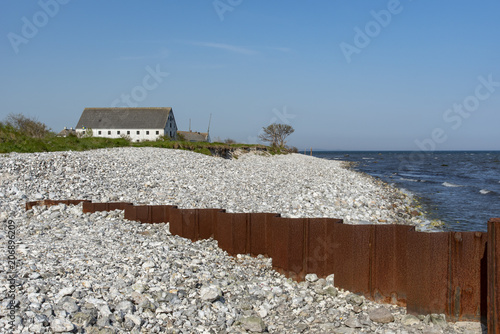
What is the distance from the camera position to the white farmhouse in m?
54.8

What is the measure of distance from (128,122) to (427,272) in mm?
55050

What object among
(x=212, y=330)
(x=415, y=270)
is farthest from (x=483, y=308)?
(x=212, y=330)

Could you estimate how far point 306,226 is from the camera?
5992mm

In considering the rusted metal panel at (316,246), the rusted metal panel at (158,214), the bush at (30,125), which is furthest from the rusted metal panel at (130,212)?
the bush at (30,125)

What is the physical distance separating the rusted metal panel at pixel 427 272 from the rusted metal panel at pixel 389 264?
19cm

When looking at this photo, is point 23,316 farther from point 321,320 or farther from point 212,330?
point 321,320

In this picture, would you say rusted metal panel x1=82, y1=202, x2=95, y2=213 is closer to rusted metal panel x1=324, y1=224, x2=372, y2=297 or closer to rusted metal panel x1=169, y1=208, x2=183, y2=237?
rusted metal panel x1=169, y1=208, x2=183, y2=237

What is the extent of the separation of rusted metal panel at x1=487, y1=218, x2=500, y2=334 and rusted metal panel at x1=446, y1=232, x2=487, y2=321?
48cm

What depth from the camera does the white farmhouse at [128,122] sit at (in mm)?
54844

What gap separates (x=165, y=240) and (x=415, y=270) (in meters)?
4.12

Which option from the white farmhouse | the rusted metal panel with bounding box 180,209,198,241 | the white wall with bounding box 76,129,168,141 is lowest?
the rusted metal panel with bounding box 180,209,198,241

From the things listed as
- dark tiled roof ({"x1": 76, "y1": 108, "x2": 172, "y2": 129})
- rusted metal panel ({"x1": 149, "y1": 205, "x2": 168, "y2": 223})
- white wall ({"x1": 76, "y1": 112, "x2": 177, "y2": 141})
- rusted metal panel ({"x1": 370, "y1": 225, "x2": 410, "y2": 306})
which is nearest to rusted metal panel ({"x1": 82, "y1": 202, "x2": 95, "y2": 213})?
rusted metal panel ({"x1": 149, "y1": 205, "x2": 168, "y2": 223})

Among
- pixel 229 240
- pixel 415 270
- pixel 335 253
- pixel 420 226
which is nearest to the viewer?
pixel 415 270

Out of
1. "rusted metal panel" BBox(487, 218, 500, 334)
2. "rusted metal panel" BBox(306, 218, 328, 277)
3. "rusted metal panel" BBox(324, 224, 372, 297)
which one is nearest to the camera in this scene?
"rusted metal panel" BBox(487, 218, 500, 334)
